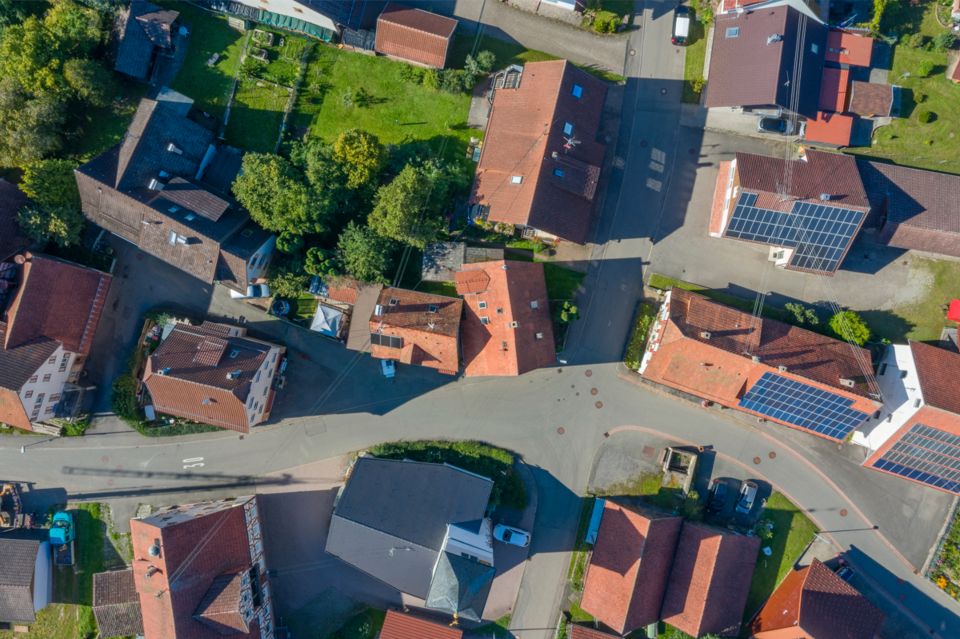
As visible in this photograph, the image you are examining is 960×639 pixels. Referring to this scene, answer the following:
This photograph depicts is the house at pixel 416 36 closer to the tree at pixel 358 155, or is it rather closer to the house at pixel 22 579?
the tree at pixel 358 155

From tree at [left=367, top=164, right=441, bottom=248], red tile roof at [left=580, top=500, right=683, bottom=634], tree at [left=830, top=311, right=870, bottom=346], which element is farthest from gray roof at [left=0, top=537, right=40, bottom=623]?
tree at [left=830, top=311, right=870, bottom=346]

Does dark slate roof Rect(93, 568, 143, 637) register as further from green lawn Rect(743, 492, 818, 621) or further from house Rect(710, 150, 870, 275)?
house Rect(710, 150, 870, 275)

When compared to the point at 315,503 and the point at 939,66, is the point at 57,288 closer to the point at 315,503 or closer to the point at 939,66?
the point at 315,503

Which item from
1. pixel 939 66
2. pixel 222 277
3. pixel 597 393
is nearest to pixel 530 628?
pixel 597 393

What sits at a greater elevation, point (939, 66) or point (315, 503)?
point (939, 66)

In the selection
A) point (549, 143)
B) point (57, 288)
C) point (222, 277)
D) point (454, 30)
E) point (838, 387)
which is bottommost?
point (57, 288)
